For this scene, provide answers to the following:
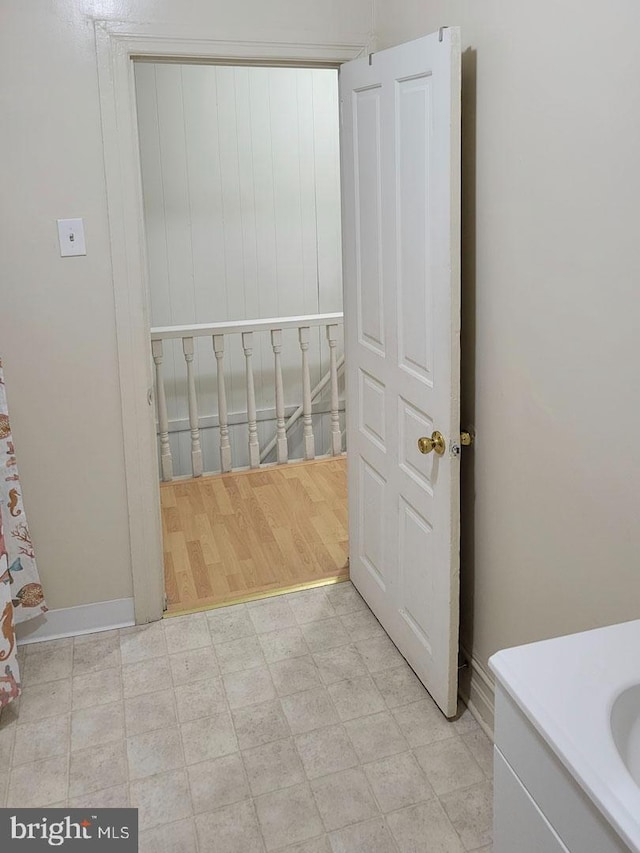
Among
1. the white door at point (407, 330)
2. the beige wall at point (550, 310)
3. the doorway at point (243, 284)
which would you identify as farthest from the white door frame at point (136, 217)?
the doorway at point (243, 284)

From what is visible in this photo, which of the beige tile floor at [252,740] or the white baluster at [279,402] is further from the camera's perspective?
the white baluster at [279,402]

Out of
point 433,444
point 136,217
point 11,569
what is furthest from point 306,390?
point 433,444

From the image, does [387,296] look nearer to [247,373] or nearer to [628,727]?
[628,727]

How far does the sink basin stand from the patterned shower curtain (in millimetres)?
1767

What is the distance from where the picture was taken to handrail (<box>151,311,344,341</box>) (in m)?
3.86

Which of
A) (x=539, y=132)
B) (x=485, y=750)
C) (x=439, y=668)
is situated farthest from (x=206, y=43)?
(x=485, y=750)

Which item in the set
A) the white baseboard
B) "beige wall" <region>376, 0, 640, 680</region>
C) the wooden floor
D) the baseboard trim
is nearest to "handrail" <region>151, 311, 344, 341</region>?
the wooden floor

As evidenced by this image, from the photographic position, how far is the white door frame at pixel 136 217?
242 centimetres

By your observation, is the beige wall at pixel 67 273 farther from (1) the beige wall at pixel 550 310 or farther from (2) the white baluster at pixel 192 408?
(2) the white baluster at pixel 192 408

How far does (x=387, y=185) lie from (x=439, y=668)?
A: 1367 mm

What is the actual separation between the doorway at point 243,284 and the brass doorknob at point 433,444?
56.4 inches

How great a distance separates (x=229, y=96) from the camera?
423 cm

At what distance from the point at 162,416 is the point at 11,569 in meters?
1.49

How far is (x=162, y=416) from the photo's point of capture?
4.00 meters
